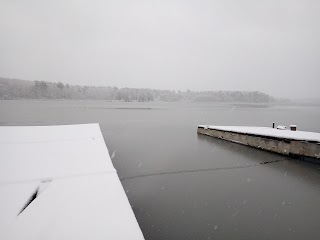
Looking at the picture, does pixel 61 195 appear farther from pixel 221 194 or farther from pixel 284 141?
pixel 284 141

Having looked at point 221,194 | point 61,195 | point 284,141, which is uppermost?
point 61,195

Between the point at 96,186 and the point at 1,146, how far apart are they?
16.8 ft

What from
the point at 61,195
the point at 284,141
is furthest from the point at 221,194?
the point at 284,141

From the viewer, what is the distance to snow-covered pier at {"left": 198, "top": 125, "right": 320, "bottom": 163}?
10258 millimetres

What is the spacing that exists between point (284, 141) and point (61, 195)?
10.9 meters

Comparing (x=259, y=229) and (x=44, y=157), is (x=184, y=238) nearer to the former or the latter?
(x=259, y=229)

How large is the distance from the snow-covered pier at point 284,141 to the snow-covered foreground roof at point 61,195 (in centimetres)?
916

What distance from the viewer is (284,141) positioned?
1136cm

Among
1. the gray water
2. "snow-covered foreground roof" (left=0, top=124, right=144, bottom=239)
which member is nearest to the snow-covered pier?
the gray water

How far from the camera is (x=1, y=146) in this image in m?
7.59

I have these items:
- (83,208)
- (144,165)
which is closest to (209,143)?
(144,165)

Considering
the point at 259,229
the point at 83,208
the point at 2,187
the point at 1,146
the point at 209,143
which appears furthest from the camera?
the point at 209,143

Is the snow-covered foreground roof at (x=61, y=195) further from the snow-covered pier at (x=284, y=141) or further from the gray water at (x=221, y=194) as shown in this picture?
the snow-covered pier at (x=284, y=141)

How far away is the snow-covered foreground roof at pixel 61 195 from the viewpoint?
3.09m
